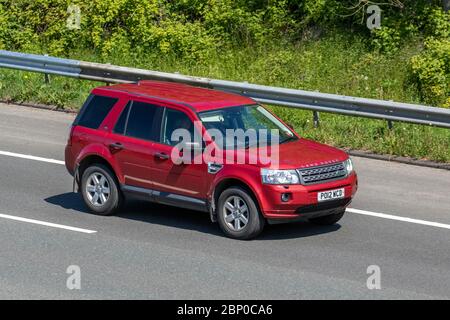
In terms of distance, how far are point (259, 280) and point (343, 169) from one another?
256 centimetres

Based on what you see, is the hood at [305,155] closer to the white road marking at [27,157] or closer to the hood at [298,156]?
the hood at [298,156]

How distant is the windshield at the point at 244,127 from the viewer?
48.5 feet

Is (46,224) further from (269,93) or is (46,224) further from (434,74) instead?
(434,74)

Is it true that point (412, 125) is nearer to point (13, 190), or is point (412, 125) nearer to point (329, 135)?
point (329, 135)

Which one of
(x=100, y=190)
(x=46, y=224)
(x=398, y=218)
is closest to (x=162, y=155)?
(x=100, y=190)

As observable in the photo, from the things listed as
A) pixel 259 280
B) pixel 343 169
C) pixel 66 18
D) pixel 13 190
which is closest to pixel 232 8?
pixel 66 18

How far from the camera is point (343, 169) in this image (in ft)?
47.9

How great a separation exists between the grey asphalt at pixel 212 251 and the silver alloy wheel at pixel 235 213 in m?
0.21

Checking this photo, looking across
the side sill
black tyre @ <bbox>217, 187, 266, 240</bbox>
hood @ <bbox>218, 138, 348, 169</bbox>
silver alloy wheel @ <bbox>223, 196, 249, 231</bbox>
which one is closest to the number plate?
hood @ <bbox>218, 138, 348, 169</bbox>

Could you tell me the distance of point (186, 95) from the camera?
15672mm

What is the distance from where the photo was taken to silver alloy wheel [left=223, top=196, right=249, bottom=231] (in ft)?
46.8

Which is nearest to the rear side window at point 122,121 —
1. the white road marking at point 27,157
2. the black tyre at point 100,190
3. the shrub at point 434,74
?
the black tyre at point 100,190

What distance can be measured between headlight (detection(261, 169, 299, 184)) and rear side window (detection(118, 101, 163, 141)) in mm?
1792
